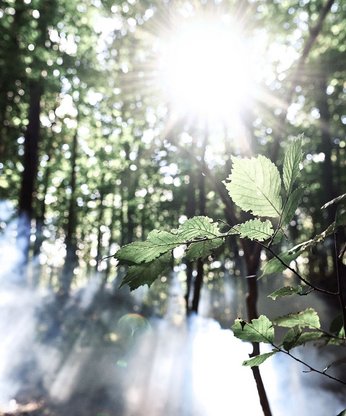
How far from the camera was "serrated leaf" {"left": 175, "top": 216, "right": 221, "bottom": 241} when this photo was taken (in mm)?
679

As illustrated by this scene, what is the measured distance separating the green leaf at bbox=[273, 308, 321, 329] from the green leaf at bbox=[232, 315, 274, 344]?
0.08m

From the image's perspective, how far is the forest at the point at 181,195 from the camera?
0.77m

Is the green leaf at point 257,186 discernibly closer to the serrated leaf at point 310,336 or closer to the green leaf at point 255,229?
the green leaf at point 255,229

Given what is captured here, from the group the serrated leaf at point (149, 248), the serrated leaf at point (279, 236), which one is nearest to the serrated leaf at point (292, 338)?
the serrated leaf at point (279, 236)

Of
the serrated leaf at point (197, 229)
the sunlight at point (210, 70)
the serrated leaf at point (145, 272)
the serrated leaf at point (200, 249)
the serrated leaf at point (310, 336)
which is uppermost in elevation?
the sunlight at point (210, 70)

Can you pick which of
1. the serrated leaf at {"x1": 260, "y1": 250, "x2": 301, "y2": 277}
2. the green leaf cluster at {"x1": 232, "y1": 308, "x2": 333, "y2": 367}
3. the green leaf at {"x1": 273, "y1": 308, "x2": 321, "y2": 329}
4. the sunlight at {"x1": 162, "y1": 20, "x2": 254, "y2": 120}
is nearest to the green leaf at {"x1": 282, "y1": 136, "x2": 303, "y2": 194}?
the serrated leaf at {"x1": 260, "y1": 250, "x2": 301, "y2": 277}

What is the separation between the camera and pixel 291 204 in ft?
2.11

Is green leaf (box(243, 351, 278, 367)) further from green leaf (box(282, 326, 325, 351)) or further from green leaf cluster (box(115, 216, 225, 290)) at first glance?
green leaf cluster (box(115, 216, 225, 290))

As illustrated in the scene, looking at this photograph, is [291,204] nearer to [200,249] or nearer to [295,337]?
[200,249]

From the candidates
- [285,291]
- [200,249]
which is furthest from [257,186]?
[285,291]

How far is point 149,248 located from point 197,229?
10cm

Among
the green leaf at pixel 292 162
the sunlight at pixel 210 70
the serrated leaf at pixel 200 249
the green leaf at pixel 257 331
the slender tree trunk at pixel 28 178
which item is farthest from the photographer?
the slender tree trunk at pixel 28 178

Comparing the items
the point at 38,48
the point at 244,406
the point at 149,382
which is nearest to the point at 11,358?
the point at 149,382

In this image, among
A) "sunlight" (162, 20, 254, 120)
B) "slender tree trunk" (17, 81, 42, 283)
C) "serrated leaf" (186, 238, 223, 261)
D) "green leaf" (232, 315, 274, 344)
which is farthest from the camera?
"slender tree trunk" (17, 81, 42, 283)
